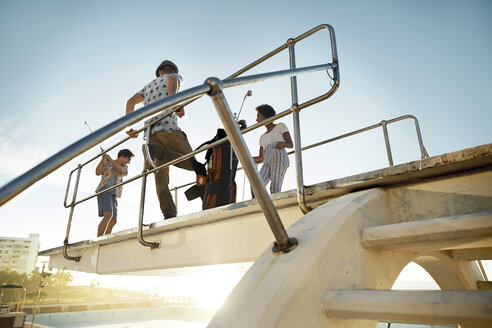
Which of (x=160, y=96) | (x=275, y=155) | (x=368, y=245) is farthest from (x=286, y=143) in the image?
(x=368, y=245)

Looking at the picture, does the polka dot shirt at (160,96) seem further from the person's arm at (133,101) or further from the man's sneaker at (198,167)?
the man's sneaker at (198,167)

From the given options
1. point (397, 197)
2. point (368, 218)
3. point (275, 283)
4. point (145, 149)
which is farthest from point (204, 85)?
point (145, 149)

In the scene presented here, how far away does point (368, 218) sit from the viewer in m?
0.98

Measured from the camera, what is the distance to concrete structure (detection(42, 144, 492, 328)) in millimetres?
628

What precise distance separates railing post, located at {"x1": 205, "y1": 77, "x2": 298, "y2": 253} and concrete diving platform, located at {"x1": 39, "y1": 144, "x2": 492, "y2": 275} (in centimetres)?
9

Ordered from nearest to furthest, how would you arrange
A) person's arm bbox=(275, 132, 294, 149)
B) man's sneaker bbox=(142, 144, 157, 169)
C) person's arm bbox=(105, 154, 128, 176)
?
man's sneaker bbox=(142, 144, 157, 169) < person's arm bbox=(275, 132, 294, 149) < person's arm bbox=(105, 154, 128, 176)

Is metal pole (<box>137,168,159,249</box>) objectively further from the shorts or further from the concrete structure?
the shorts

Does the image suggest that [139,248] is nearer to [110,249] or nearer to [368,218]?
[110,249]

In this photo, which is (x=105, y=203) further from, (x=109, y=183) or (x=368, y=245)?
(x=368, y=245)

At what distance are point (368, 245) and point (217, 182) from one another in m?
1.75

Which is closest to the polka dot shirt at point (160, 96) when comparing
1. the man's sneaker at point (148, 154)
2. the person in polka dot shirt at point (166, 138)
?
the person in polka dot shirt at point (166, 138)

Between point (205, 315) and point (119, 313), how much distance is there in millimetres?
13218

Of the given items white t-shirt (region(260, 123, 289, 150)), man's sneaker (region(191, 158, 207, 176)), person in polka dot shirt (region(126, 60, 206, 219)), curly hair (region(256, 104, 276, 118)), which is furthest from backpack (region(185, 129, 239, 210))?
curly hair (region(256, 104, 276, 118))

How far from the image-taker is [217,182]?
2518mm
